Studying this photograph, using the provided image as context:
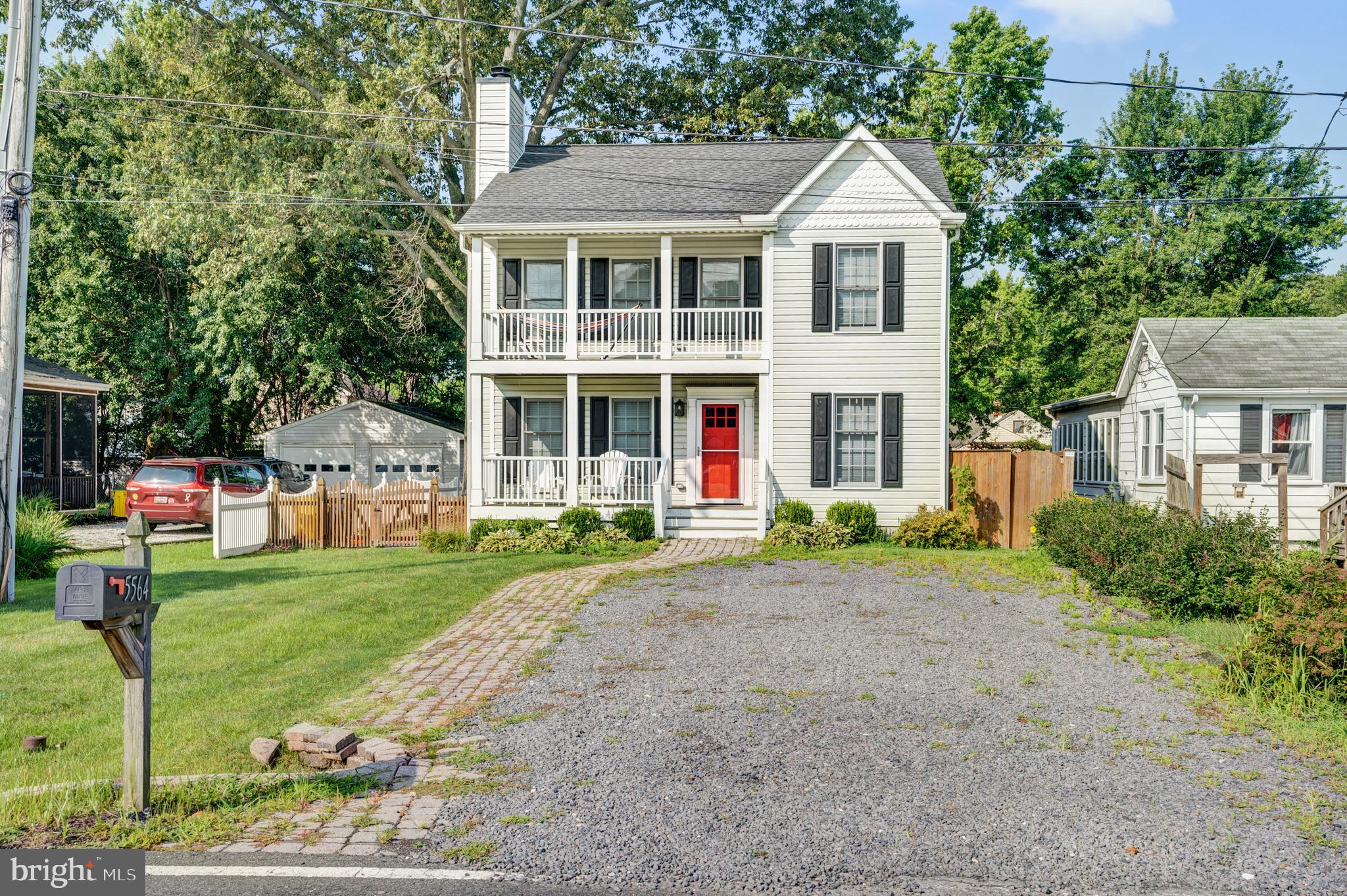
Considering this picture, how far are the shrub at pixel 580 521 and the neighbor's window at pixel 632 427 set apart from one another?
9.53 ft

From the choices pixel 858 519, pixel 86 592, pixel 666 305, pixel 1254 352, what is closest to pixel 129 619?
pixel 86 592

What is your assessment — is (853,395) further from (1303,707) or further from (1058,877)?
(1058,877)

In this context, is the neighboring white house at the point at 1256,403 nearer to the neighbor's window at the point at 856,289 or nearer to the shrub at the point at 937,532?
the shrub at the point at 937,532

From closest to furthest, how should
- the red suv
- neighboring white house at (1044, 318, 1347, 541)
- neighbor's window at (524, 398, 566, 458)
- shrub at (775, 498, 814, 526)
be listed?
1. neighboring white house at (1044, 318, 1347, 541)
2. shrub at (775, 498, 814, 526)
3. the red suv
4. neighbor's window at (524, 398, 566, 458)

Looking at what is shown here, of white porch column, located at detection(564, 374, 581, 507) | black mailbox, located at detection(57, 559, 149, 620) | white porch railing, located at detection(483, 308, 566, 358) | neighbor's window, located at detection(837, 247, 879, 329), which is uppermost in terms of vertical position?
neighbor's window, located at detection(837, 247, 879, 329)

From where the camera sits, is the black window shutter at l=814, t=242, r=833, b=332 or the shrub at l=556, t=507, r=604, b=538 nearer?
the shrub at l=556, t=507, r=604, b=538

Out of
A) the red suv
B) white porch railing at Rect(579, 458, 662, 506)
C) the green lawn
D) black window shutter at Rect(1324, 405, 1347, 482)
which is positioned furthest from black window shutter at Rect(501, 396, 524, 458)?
black window shutter at Rect(1324, 405, 1347, 482)

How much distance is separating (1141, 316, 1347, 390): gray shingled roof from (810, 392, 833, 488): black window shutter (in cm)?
676

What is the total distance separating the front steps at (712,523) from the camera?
18.6 metres

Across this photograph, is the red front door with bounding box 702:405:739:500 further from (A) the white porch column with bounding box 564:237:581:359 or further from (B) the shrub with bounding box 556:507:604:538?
(A) the white porch column with bounding box 564:237:581:359

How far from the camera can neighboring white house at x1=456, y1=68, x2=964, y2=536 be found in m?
18.8

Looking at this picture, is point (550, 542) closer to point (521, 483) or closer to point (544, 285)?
point (521, 483)

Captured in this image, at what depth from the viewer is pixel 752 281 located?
1995 cm

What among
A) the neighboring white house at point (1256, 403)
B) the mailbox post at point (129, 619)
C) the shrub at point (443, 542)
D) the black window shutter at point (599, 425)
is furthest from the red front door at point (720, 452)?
the mailbox post at point (129, 619)
